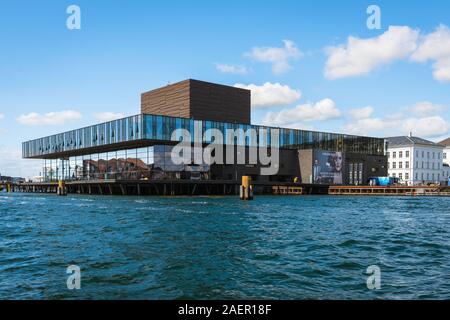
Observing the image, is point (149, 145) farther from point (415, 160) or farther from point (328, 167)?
point (415, 160)

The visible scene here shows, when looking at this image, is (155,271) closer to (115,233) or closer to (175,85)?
(115,233)

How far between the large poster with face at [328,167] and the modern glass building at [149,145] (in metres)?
3.25

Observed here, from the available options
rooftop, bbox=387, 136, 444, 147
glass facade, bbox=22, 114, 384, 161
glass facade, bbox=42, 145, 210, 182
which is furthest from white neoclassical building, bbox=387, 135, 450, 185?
glass facade, bbox=42, 145, 210, 182

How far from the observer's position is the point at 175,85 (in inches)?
4601

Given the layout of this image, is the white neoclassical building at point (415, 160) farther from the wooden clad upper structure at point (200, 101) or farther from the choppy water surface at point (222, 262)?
the choppy water surface at point (222, 262)

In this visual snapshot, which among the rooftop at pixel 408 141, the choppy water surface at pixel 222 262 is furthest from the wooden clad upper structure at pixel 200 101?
the choppy water surface at pixel 222 262

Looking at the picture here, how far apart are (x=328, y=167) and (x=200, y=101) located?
38.8 m

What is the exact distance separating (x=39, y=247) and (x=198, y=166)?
69.3m

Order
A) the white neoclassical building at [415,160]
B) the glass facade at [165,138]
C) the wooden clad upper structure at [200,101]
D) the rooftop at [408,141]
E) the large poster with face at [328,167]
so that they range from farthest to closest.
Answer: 1. the rooftop at [408,141]
2. the white neoclassical building at [415,160]
3. the wooden clad upper structure at [200,101]
4. the large poster with face at [328,167]
5. the glass facade at [165,138]

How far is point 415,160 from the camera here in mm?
139125

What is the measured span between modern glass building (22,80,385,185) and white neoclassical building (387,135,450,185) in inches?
722

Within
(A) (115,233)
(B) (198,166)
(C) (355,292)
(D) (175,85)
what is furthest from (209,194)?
(C) (355,292)

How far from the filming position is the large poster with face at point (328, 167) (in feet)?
352
